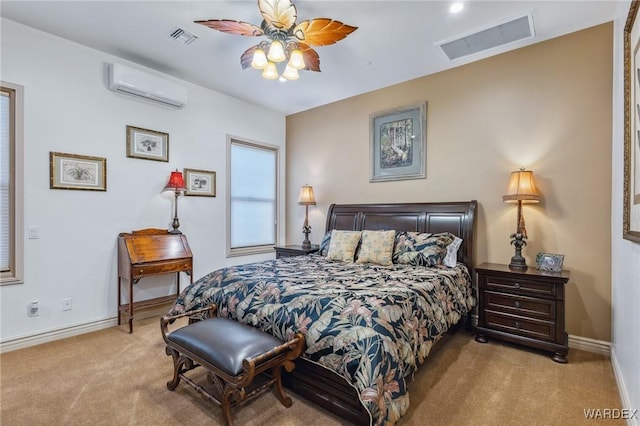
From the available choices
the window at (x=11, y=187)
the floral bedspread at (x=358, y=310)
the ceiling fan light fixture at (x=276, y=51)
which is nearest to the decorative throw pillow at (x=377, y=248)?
the floral bedspread at (x=358, y=310)

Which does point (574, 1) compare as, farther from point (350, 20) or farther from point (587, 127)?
point (350, 20)

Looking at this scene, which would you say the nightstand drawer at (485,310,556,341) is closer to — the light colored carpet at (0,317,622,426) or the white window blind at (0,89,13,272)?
the light colored carpet at (0,317,622,426)

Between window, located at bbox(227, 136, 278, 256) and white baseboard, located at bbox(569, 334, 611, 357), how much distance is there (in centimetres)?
402

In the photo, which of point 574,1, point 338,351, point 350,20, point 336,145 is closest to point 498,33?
point 574,1

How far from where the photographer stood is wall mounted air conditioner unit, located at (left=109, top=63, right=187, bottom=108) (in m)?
3.39

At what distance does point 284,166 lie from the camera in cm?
553

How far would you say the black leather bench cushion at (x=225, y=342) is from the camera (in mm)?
1787

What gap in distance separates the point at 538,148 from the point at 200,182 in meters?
4.03

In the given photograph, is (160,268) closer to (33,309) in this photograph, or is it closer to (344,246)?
(33,309)

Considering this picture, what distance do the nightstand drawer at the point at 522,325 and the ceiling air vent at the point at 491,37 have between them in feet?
8.66

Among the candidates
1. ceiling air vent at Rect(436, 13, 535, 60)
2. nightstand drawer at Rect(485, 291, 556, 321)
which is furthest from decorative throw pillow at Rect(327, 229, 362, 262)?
ceiling air vent at Rect(436, 13, 535, 60)

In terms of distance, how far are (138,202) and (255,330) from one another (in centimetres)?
254

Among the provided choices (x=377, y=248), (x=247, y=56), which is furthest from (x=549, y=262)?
(x=247, y=56)

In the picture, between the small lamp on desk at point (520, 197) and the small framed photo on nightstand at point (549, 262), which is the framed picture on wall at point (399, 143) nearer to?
the small lamp on desk at point (520, 197)
